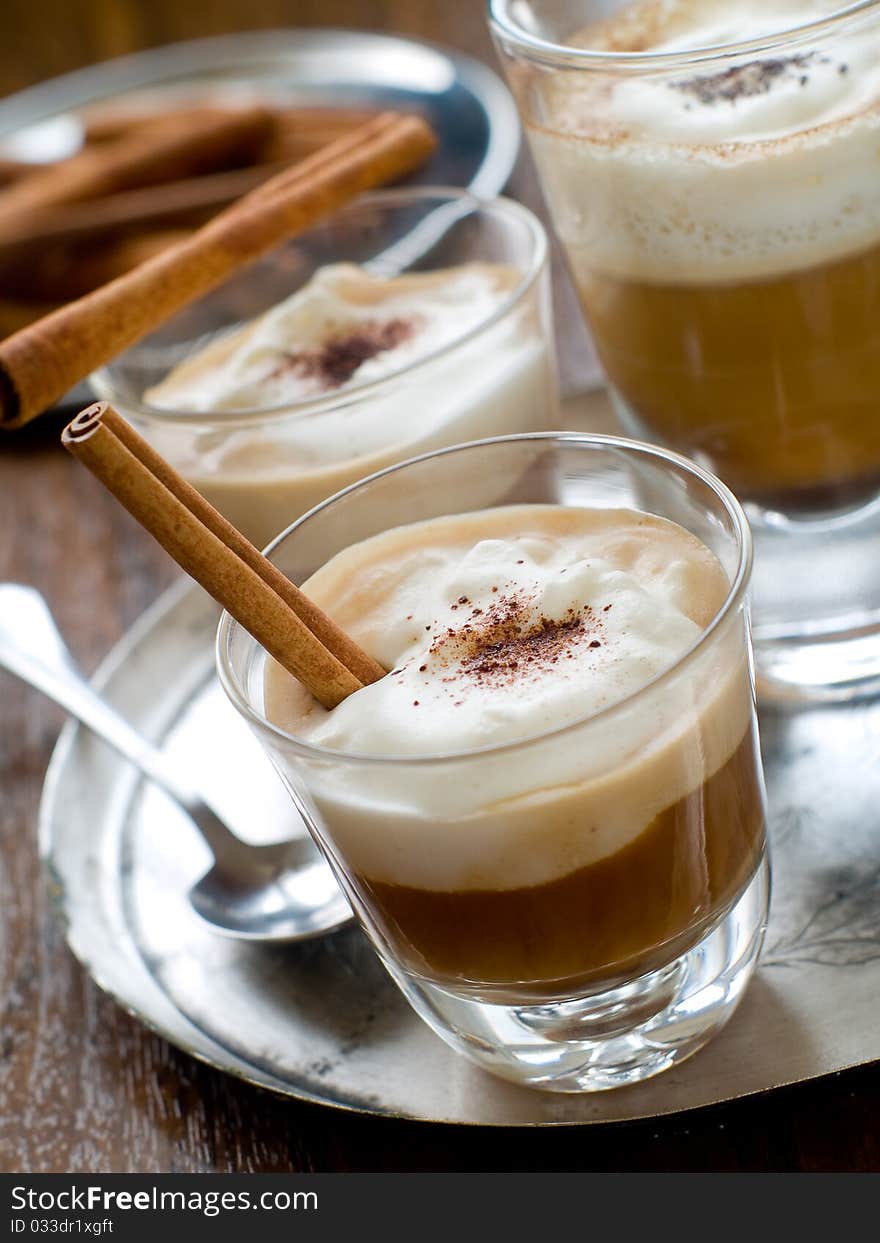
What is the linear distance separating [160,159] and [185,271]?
34.1 inches

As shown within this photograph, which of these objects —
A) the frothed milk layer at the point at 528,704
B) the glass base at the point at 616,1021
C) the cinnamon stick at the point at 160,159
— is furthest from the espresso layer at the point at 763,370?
the cinnamon stick at the point at 160,159

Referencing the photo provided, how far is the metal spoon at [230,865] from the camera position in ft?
3.21

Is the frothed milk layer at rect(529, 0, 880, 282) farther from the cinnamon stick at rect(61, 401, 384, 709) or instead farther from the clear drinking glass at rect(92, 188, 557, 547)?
the cinnamon stick at rect(61, 401, 384, 709)

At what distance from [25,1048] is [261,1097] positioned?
0.18 metres

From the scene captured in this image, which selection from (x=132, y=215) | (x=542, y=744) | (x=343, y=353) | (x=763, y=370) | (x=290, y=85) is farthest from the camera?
(x=290, y=85)

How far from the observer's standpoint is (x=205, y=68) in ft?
7.15

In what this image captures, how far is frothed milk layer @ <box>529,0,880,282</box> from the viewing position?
35.4 inches

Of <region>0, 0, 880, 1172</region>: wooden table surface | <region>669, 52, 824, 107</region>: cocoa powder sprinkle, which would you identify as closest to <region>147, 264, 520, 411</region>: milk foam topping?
<region>669, 52, 824, 107</region>: cocoa powder sprinkle

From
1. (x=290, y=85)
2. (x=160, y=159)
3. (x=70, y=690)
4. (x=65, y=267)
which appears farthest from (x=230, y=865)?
(x=290, y=85)

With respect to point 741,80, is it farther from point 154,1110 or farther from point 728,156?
point 154,1110

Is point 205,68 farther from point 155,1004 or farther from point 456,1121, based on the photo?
point 456,1121

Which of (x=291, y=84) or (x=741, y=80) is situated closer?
(x=741, y=80)

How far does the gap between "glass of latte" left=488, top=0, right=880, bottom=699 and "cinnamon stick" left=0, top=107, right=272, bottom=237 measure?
2.87 feet

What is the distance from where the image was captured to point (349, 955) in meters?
0.96
